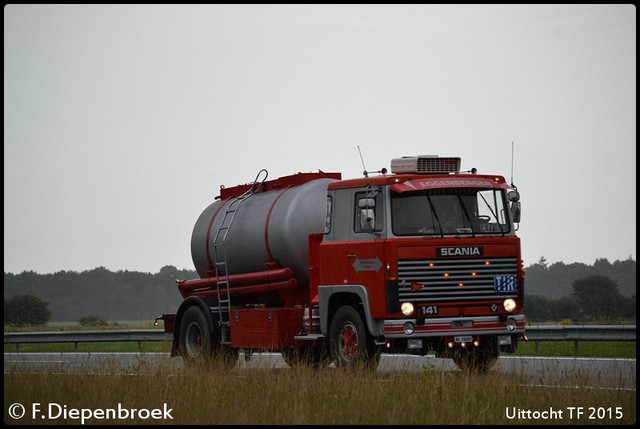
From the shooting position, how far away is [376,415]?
1334 cm

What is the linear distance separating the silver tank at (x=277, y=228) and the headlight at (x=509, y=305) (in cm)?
348

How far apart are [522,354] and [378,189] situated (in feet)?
27.3

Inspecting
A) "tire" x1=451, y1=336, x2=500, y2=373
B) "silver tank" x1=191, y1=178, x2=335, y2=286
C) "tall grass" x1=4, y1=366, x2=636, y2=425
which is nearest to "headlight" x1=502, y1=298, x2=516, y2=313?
"tire" x1=451, y1=336, x2=500, y2=373

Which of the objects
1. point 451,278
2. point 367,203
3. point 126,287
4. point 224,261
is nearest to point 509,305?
point 451,278

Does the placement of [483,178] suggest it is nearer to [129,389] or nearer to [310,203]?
[310,203]

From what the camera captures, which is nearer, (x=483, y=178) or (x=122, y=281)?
(x=483, y=178)

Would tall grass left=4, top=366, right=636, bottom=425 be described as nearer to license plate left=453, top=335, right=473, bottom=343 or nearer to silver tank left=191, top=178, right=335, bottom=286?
license plate left=453, top=335, right=473, bottom=343

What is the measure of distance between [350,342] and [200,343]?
511cm

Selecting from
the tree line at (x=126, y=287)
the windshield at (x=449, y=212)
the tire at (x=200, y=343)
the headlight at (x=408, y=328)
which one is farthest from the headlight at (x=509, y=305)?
the tree line at (x=126, y=287)

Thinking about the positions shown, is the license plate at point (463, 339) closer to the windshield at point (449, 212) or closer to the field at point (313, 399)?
the field at point (313, 399)

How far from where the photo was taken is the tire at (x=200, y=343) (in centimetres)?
2186

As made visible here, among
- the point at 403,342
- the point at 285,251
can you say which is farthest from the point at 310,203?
the point at 403,342

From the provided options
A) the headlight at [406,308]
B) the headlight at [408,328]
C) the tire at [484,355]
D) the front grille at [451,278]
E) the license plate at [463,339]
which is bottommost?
the tire at [484,355]

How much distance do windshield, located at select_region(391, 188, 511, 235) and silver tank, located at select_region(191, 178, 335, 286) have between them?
7.84 feet
